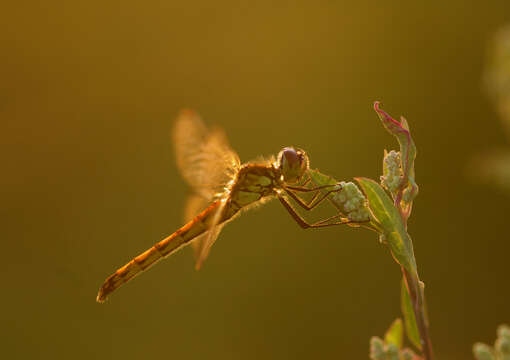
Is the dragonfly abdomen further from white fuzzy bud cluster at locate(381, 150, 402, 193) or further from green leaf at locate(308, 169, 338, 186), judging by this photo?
white fuzzy bud cluster at locate(381, 150, 402, 193)

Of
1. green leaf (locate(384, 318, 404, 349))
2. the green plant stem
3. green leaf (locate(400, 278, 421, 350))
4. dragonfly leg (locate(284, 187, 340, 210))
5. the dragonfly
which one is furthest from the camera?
the dragonfly

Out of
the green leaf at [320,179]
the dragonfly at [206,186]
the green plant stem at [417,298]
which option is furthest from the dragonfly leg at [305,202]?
the green plant stem at [417,298]

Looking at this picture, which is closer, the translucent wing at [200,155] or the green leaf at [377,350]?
the green leaf at [377,350]

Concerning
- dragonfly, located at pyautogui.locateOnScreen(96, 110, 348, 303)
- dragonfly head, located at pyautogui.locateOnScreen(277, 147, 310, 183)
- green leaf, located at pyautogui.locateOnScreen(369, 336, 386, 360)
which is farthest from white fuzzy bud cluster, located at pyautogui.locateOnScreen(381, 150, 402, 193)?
dragonfly, located at pyautogui.locateOnScreen(96, 110, 348, 303)

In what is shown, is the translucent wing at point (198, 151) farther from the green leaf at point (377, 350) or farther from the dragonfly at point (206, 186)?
the green leaf at point (377, 350)

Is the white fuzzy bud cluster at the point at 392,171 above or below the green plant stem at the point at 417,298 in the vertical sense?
Answer: above

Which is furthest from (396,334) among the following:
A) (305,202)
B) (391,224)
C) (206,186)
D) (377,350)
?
(206,186)

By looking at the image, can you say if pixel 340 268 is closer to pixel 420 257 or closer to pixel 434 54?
pixel 420 257
